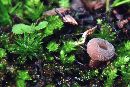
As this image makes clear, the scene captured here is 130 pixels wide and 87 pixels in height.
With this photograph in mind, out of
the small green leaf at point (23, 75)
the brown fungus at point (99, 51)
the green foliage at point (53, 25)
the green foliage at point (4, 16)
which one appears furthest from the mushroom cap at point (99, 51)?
the green foliage at point (4, 16)

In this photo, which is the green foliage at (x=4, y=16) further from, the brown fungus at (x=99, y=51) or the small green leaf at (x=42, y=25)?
the brown fungus at (x=99, y=51)

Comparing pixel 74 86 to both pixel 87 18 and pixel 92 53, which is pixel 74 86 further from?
pixel 87 18

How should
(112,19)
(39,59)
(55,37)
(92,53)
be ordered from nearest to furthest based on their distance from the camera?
(92,53) → (39,59) → (55,37) → (112,19)

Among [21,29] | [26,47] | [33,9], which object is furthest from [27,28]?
[33,9]

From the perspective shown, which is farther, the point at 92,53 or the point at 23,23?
the point at 23,23

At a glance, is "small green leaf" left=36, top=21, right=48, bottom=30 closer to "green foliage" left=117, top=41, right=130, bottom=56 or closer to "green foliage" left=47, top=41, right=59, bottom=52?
"green foliage" left=47, top=41, right=59, bottom=52

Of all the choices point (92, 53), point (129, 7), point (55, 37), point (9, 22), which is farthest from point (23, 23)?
point (129, 7)
